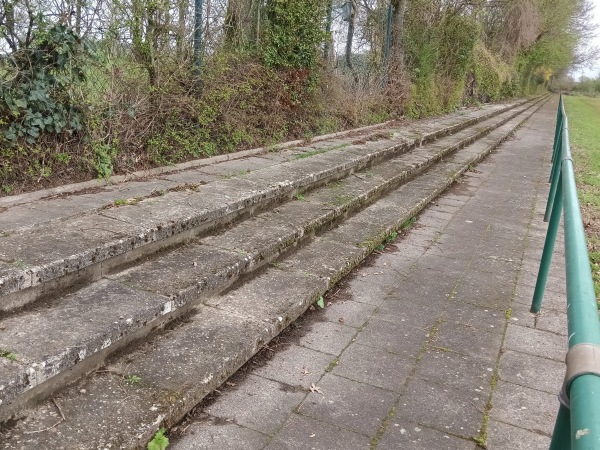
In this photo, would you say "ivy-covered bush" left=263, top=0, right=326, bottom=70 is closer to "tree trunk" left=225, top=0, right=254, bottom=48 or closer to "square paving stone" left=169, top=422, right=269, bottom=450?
"tree trunk" left=225, top=0, right=254, bottom=48

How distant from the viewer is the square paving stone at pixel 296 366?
2.77 m

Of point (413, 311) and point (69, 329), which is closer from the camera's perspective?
point (69, 329)

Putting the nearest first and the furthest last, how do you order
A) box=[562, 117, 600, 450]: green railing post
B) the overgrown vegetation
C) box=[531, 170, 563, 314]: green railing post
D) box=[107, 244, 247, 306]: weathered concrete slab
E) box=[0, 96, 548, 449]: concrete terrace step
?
box=[562, 117, 600, 450]: green railing post < box=[0, 96, 548, 449]: concrete terrace step < box=[107, 244, 247, 306]: weathered concrete slab < box=[531, 170, 563, 314]: green railing post < the overgrown vegetation

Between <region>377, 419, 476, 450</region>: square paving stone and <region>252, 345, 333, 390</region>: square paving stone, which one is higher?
<region>252, 345, 333, 390</region>: square paving stone

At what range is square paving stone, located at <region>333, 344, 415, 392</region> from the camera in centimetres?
280

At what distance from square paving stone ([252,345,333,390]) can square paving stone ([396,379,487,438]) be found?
0.47m

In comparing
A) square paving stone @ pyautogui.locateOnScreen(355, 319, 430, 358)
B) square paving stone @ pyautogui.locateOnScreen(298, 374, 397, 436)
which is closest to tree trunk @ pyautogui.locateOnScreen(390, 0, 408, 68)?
square paving stone @ pyautogui.locateOnScreen(355, 319, 430, 358)

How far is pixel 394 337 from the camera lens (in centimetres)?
329

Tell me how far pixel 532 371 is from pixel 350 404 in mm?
1118

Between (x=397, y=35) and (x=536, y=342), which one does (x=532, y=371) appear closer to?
(x=536, y=342)

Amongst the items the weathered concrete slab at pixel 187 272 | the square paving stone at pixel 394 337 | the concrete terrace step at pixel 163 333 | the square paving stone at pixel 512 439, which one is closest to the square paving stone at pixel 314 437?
the concrete terrace step at pixel 163 333

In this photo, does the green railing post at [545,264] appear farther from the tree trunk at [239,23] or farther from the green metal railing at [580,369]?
the tree trunk at [239,23]

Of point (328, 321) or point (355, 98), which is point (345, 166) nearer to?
point (328, 321)

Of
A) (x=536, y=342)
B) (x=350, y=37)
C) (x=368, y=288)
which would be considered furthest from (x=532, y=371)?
(x=350, y=37)
